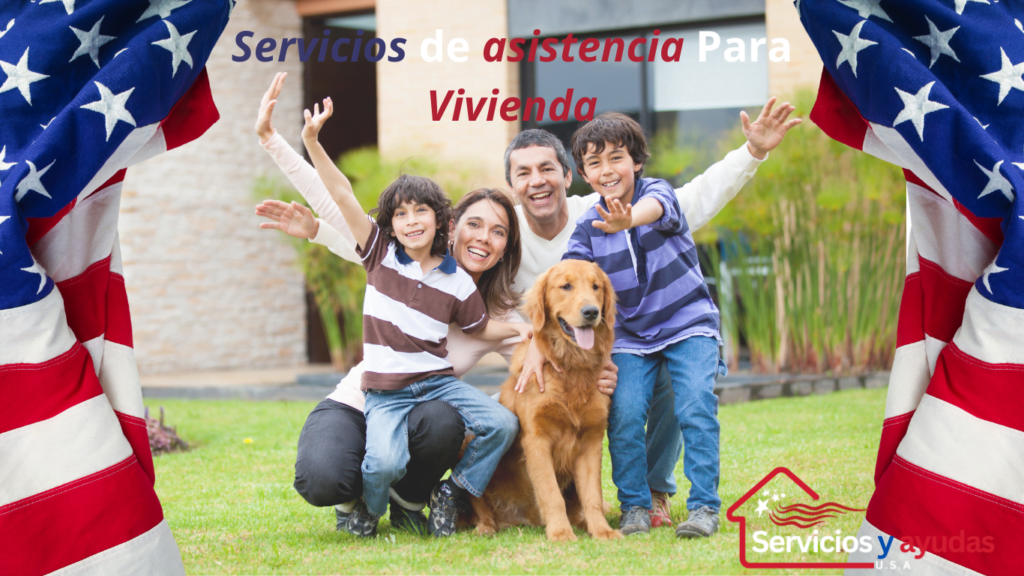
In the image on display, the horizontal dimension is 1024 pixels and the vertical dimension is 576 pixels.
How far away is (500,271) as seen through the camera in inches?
157

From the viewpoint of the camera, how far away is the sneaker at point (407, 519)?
12.2ft

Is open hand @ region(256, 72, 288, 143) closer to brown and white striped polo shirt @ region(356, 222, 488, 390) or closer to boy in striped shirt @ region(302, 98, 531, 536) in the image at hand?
boy in striped shirt @ region(302, 98, 531, 536)

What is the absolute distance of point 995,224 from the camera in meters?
2.52

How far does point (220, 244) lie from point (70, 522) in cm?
1019

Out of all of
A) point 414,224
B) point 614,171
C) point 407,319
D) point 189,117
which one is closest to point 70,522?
point 189,117

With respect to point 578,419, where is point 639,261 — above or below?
above

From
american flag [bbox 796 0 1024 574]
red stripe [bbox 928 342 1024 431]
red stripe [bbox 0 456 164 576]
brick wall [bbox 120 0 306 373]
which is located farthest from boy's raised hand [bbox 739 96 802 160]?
brick wall [bbox 120 0 306 373]

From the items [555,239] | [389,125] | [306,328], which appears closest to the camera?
[555,239]

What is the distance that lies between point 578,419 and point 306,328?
9.95 meters

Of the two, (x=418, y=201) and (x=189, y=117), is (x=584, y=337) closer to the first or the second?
(x=418, y=201)

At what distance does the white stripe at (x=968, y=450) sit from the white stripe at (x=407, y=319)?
1.86 metres

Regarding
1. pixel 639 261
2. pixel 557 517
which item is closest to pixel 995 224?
pixel 639 261

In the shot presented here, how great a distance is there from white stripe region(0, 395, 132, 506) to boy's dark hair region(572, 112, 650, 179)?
2.21 metres

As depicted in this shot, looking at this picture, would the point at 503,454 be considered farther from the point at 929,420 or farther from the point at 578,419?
the point at 929,420
